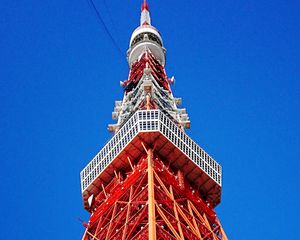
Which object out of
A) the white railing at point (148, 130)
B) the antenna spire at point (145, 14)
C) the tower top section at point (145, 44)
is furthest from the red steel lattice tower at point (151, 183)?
the antenna spire at point (145, 14)

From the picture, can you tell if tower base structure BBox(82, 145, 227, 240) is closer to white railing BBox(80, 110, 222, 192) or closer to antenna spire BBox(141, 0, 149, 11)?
white railing BBox(80, 110, 222, 192)

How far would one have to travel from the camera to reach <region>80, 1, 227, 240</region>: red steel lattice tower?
113 feet

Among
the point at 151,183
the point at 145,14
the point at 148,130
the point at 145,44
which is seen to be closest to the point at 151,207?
the point at 151,183

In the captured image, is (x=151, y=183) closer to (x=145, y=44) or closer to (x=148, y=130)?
(x=148, y=130)

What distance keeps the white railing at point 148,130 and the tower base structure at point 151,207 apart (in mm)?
985

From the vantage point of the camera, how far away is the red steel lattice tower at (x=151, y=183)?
34312 mm

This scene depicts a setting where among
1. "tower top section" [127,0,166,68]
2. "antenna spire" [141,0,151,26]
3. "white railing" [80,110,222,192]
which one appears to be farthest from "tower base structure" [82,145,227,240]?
"antenna spire" [141,0,151,26]


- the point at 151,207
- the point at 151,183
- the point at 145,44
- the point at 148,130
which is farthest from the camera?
the point at 145,44

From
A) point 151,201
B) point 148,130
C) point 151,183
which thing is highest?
point 148,130

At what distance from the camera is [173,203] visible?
35.2m

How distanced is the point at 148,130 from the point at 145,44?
697 inches

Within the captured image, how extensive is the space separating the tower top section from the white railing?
15.2m

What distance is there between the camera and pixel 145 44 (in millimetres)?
55594

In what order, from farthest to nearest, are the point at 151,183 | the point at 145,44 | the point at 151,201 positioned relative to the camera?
Result: the point at 145,44, the point at 151,183, the point at 151,201
